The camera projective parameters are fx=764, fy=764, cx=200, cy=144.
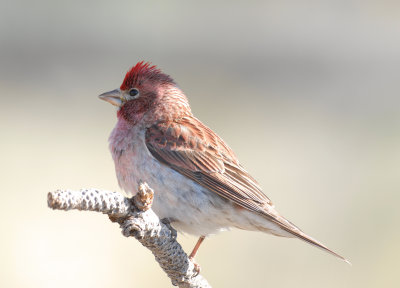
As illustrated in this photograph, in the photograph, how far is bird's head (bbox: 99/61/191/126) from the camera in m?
4.92

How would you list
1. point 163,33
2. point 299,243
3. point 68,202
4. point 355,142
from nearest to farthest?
point 68,202
point 299,243
point 355,142
point 163,33

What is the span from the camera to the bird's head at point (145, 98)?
4.92 m

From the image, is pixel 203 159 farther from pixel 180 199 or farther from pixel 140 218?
pixel 140 218

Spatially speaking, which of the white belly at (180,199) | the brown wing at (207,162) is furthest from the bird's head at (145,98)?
the white belly at (180,199)

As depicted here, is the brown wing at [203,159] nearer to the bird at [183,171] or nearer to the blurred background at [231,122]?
the bird at [183,171]

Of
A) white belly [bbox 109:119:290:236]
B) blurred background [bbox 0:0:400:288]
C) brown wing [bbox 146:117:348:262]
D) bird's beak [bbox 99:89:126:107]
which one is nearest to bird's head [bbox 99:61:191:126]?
bird's beak [bbox 99:89:126:107]

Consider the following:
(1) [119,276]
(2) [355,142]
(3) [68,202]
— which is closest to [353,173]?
(2) [355,142]

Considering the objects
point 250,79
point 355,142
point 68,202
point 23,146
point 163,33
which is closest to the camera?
point 68,202

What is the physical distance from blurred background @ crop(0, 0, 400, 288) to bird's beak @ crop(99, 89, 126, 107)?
6.52 feet

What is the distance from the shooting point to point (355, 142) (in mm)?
8477

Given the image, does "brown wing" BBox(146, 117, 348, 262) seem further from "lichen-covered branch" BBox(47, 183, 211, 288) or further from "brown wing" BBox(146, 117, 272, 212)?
"lichen-covered branch" BBox(47, 183, 211, 288)

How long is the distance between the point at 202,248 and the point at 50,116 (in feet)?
8.35

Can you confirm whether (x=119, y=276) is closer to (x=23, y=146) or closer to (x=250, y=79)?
(x=23, y=146)

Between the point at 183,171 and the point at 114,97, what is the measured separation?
0.81 metres
